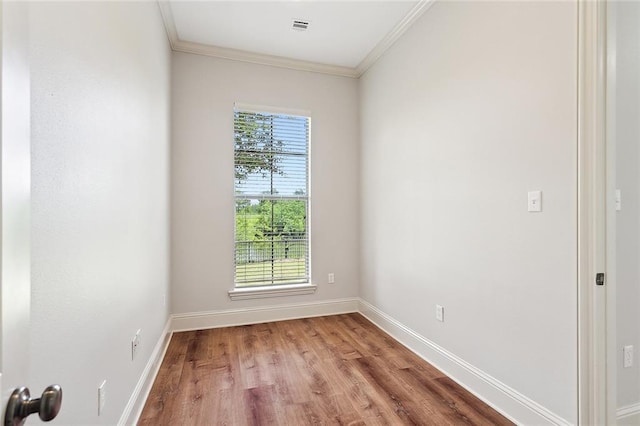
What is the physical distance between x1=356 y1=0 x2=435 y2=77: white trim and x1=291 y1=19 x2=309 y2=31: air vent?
2.63 ft

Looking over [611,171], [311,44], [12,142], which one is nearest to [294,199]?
[311,44]

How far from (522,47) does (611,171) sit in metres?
0.85

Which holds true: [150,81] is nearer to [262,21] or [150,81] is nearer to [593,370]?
[262,21]

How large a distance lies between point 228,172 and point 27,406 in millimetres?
3128

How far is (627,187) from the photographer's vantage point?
1700mm

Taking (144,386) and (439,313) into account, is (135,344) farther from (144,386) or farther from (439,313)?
(439,313)

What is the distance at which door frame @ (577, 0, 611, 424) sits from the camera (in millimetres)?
1463

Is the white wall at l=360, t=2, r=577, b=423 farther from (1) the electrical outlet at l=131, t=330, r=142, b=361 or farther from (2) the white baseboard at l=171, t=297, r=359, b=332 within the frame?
(1) the electrical outlet at l=131, t=330, r=142, b=361

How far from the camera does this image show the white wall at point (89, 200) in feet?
2.98

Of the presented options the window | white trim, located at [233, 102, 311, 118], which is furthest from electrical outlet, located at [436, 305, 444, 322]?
white trim, located at [233, 102, 311, 118]

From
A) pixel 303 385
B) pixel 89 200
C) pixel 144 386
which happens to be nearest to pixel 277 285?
pixel 303 385

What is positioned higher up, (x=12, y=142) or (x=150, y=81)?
(x=150, y=81)

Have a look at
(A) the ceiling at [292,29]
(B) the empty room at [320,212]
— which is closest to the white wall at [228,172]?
(B) the empty room at [320,212]

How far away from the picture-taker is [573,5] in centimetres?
153
